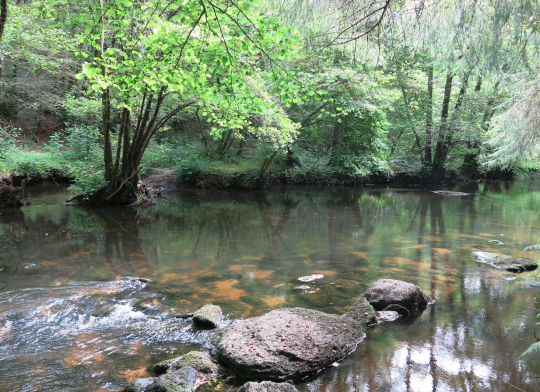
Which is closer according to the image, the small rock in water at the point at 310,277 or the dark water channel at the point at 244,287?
the dark water channel at the point at 244,287

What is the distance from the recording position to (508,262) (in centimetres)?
625

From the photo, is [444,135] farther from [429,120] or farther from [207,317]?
[207,317]

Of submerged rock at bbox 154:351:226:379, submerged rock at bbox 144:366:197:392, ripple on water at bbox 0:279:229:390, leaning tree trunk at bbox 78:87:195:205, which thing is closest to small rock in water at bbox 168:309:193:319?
ripple on water at bbox 0:279:229:390

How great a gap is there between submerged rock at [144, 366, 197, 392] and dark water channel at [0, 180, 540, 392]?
1.25ft

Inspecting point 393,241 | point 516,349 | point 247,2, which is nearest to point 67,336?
point 247,2

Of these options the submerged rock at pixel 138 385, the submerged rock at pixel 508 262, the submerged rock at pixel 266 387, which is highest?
the submerged rock at pixel 508 262

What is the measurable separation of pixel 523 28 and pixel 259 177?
46.1 feet

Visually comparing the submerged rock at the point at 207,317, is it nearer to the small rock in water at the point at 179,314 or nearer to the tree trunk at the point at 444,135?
the small rock in water at the point at 179,314

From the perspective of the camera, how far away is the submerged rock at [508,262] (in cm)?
604

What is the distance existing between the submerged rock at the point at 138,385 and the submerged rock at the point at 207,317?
3.40ft

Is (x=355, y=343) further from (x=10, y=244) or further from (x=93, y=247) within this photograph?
(x=10, y=244)

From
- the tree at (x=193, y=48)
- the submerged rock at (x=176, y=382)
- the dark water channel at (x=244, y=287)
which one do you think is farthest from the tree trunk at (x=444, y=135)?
the submerged rock at (x=176, y=382)

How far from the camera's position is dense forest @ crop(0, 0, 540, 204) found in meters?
4.07

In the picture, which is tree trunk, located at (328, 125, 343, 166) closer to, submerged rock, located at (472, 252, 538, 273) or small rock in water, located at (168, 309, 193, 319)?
submerged rock, located at (472, 252, 538, 273)
